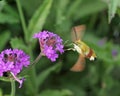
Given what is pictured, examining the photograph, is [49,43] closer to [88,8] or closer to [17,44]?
[17,44]

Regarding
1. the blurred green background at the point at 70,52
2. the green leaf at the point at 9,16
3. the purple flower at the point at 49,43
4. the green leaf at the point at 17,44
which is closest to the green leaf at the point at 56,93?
the blurred green background at the point at 70,52

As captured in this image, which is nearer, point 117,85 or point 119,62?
point 119,62

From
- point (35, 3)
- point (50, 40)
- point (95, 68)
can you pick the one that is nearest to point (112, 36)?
point (95, 68)

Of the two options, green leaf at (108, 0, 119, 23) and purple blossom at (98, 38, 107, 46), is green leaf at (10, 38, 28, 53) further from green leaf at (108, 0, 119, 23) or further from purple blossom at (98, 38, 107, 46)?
purple blossom at (98, 38, 107, 46)

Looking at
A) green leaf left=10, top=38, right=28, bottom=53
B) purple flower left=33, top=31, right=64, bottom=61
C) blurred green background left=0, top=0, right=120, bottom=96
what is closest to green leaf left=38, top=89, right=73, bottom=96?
blurred green background left=0, top=0, right=120, bottom=96

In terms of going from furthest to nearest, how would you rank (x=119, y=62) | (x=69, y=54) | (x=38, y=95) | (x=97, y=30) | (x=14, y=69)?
(x=97, y=30), (x=69, y=54), (x=119, y=62), (x=38, y=95), (x=14, y=69)

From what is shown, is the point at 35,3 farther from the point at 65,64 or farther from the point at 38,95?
the point at 38,95

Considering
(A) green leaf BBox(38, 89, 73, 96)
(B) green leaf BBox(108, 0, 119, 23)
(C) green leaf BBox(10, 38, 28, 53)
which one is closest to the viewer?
(B) green leaf BBox(108, 0, 119, 23)

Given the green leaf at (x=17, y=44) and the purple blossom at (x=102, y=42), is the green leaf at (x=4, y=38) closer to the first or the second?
the green leaf at (x=17, y=44)

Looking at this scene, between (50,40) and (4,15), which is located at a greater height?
(4,15)

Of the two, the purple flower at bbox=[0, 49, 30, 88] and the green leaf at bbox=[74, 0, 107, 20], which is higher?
the green leaf at bbox=[74, 0, 107, 20]
